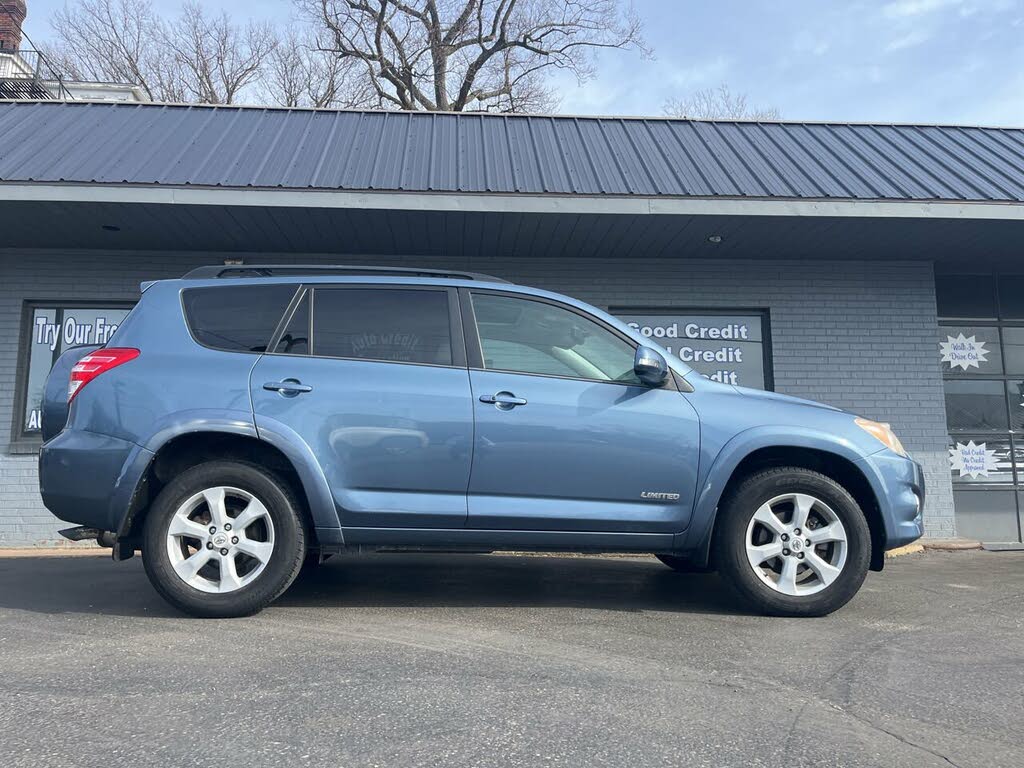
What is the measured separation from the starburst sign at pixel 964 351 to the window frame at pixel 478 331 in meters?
6.27

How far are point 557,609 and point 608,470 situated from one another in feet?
2.83

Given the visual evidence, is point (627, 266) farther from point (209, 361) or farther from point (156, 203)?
point (209, 361)

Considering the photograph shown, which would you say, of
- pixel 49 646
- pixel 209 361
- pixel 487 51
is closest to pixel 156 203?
pixel 209 361

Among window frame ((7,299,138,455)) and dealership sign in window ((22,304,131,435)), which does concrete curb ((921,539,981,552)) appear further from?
dealership sign in window ((22,304,131,435))

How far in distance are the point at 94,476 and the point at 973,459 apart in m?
8.90

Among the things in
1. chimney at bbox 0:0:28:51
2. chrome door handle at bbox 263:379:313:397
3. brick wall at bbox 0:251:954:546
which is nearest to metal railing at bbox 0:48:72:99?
chimney at bbox 0:0:28:51

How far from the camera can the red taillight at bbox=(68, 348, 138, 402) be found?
4293 mm

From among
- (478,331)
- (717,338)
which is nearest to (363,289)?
(478,331)

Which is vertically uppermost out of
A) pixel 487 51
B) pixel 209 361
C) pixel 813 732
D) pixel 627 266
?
pixel 487 51

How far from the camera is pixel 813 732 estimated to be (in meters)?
2.67

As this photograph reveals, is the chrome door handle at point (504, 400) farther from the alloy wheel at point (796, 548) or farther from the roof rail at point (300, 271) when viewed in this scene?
the alloy wheel at point (796, 548)

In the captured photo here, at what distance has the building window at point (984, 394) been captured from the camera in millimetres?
9023

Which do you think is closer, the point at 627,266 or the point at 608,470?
the point at 608,470

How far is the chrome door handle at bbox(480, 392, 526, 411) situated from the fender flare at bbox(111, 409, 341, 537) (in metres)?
0.97
